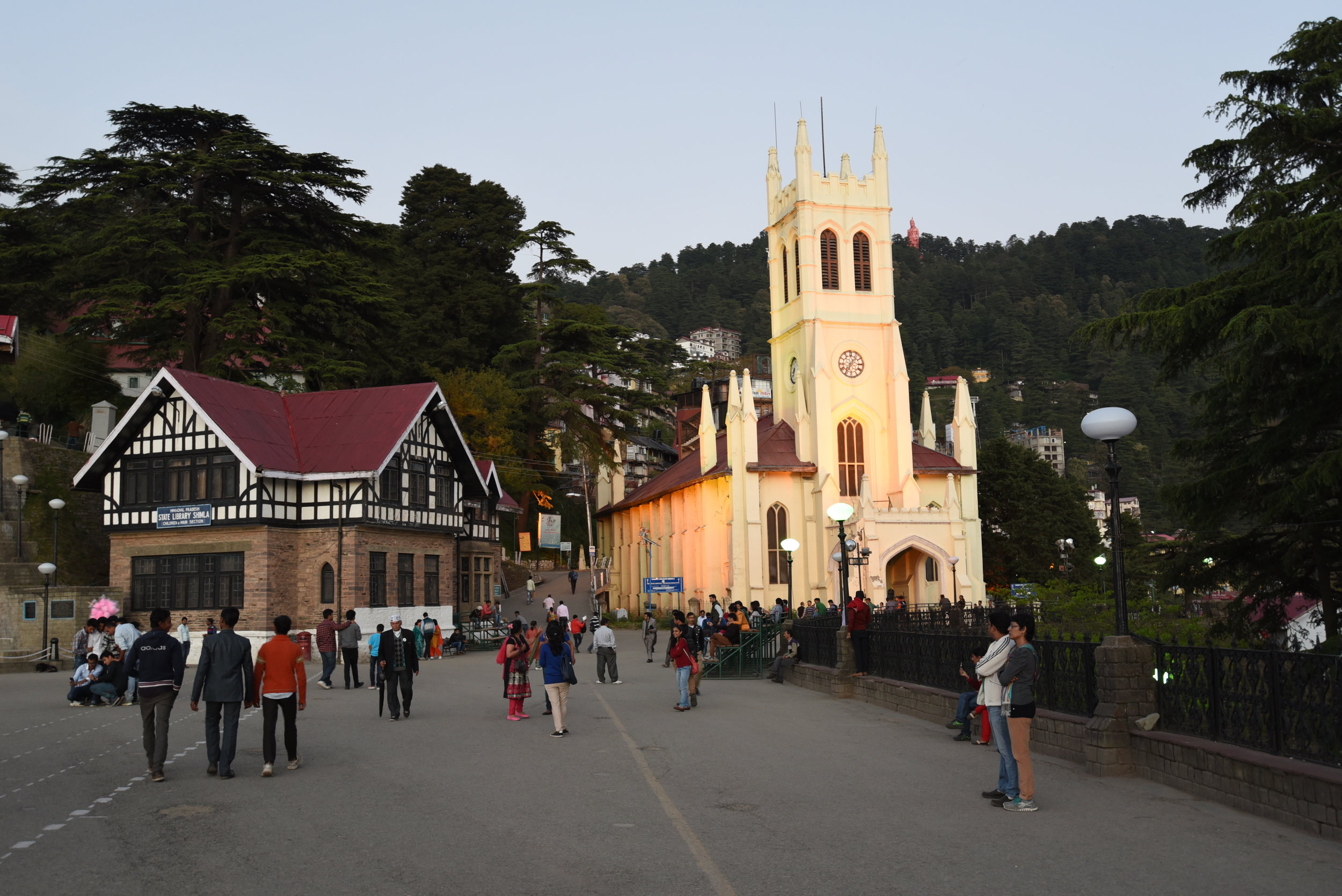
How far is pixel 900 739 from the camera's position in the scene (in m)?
14.3

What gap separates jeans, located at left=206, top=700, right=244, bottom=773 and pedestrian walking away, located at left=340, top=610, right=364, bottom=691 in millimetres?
10465

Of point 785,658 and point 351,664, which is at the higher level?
point 351,664

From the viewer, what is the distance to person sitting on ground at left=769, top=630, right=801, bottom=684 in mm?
24688

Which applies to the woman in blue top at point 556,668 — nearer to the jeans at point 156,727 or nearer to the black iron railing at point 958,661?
the jeans at point 156,727

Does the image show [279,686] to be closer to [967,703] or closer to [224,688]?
[224,688]

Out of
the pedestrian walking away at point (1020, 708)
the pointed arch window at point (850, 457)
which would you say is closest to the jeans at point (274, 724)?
the pedestrian walking away at point (1020, 708)

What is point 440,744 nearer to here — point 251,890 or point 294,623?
point 251,890

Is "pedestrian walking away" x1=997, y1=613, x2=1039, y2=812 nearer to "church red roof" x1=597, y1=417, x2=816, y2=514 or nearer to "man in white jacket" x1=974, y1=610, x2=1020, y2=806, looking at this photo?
"man in white jacket" x1=974, y1=610, x2=1020, y2=806

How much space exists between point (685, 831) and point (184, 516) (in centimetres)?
2855

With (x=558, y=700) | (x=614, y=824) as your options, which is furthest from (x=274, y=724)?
(x=558, y=700)

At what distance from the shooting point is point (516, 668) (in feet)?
56.5

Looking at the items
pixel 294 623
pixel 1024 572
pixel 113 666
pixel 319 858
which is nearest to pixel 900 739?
pixel 319 858

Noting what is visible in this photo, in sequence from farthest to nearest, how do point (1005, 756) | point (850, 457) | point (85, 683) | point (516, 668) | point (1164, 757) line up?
point (850, 457) < point (85, 683) < point (516, 668) < point (1164, 757) < point (1005, 756)

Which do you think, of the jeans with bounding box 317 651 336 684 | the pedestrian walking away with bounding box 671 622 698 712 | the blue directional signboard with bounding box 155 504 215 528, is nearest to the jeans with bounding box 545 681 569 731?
the pedestrian walking away with bounding box 671 622 698 712
